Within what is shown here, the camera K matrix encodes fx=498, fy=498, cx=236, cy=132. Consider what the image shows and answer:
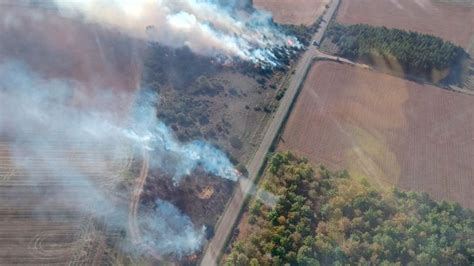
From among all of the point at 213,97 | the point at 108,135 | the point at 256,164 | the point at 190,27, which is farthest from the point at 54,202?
the point at 190,27

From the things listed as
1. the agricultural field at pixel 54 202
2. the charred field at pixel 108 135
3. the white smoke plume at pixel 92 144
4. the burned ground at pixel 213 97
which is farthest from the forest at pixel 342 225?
the agricultural field at pixel 54 202

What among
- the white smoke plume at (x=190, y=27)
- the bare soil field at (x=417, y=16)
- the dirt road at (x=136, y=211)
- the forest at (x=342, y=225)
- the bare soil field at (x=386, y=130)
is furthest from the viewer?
the bare soil field at (x=417, y=16)

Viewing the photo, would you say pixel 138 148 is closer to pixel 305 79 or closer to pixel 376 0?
pixel 305 79

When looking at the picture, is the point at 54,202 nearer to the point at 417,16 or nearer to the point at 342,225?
the point at 342,225

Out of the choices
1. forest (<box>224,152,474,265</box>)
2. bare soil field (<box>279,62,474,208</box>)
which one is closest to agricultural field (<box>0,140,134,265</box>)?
forest (<box>224,152,474,265</box>)

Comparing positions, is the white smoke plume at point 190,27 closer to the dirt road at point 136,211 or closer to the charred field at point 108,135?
the charred field at point 108,135

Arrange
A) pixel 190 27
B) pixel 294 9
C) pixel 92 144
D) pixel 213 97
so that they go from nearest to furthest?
pixel 92 144 → pixel 213 97 → pixel 190 27 → pixel 294 9

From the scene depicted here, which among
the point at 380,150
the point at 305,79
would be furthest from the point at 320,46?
the point at 380,150
